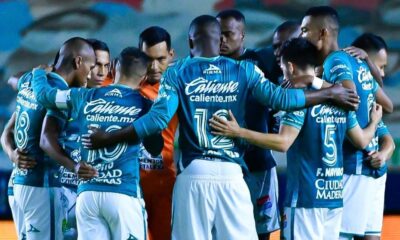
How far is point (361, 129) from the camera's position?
682cm

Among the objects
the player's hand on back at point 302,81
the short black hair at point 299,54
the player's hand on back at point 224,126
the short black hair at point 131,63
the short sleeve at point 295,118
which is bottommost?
the player's hand on back at point 224,126

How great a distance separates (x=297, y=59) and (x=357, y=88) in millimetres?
708

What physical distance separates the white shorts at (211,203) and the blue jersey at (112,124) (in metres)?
0.38

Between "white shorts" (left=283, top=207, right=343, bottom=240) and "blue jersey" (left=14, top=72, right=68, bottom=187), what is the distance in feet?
5.80

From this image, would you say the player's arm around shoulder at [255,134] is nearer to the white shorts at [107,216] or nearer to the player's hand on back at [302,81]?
the player's hand on back at [302,81]

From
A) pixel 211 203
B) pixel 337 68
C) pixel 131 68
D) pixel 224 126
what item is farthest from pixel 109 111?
pixel 337 68

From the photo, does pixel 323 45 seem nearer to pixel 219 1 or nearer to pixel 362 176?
pixel 362 176

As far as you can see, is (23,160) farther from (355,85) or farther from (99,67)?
(355,85)

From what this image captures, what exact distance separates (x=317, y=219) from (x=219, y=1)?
593 centimetres

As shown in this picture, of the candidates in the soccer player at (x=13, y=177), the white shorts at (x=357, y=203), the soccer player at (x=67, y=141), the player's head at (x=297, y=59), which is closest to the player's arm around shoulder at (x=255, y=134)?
the player's head at (x=297, y=59)

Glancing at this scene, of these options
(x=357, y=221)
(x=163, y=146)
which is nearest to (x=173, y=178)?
(x=163, y=146)

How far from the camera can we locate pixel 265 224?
751 cm

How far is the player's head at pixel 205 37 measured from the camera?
6.31 metres

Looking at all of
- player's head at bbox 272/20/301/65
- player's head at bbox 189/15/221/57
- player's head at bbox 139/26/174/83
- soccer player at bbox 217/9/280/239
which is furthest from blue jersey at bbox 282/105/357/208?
player's head at bbox 139/26/174/83
